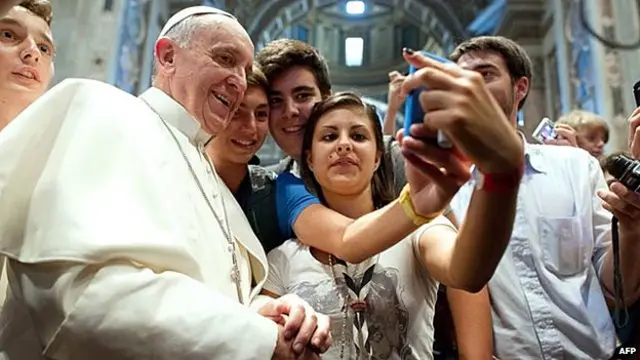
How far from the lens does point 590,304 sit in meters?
2.14

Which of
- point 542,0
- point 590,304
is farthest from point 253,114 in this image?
point 542,0

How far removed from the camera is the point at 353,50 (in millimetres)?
13930

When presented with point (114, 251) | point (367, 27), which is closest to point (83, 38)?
point (114, 251)

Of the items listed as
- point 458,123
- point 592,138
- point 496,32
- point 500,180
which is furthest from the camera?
point 496,32

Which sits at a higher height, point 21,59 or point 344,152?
point 21,59

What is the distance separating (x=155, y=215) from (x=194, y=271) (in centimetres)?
15

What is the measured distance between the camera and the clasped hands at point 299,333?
53.2 inches

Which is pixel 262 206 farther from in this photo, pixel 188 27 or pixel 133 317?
pixel 133 317

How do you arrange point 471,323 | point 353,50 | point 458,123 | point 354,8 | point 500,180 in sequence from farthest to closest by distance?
point 353,50 < point 354,8 < point 471,323 < point 500,180 < point 458,123

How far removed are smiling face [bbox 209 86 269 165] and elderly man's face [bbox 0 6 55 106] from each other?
1.93 feet

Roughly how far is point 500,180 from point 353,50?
13064mm

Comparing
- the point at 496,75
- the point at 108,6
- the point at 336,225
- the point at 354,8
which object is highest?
the point at 354,8

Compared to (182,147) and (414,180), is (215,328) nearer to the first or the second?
(414,180)

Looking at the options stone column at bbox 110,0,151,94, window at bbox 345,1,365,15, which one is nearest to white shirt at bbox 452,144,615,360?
stone column at bbox 110,0,151,94
